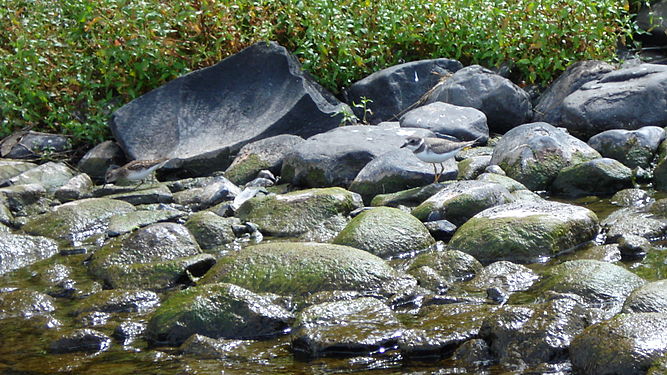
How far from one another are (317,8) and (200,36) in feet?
6.24

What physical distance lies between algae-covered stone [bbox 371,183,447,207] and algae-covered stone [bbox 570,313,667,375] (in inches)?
181

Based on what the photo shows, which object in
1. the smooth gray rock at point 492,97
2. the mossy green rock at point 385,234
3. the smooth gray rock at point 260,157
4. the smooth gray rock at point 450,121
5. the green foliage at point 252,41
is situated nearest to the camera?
the mossy green rock at point 385,234

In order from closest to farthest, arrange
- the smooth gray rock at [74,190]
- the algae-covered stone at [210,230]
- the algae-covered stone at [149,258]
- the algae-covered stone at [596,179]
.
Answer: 1. the algae-covered stone at [149,258]
2. the algae-covered stone at [210,230]
3. the algae-covered stone at [596,179]
4. the smooth gray rock at [74,190]

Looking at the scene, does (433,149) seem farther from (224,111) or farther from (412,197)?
(224,111)

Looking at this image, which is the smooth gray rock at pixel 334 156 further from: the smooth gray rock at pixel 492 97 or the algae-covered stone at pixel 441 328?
the algae-covered stone at pixel 441 328

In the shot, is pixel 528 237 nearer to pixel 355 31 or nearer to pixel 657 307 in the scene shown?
pixel 657 307

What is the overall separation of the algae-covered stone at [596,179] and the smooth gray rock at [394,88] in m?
3.97

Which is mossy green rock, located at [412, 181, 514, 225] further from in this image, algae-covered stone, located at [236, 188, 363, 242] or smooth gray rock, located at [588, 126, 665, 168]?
smooth gray rock, located at [588, 126, 665, 168]

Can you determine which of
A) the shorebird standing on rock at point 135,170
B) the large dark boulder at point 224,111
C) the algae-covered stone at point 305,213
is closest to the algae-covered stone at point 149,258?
the algae-covered stone at point 305,213

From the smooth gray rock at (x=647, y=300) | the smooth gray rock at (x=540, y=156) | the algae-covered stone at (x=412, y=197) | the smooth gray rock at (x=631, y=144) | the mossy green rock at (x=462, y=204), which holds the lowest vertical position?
the smooth gray rock at (x=631, y=144)

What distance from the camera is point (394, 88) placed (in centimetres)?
1350

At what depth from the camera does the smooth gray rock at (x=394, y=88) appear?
13523mm

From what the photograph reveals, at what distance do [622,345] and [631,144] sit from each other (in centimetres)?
639

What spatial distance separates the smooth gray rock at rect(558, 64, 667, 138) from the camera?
11.9 metres
